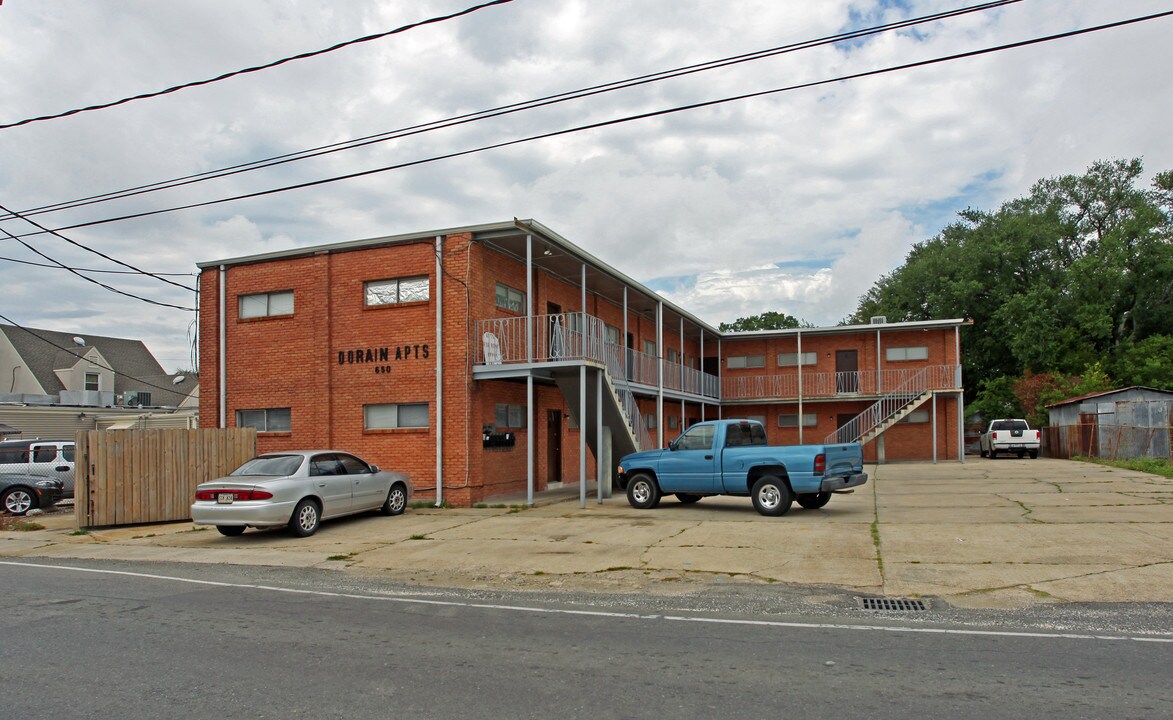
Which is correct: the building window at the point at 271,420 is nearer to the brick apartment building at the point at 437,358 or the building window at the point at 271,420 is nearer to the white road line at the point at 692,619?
the brick apartment building at the point at 437,358

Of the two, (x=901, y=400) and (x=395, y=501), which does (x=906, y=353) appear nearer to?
(x=901, y=400)

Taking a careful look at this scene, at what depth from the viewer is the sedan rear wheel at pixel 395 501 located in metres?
16.5

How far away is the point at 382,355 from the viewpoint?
19.9m

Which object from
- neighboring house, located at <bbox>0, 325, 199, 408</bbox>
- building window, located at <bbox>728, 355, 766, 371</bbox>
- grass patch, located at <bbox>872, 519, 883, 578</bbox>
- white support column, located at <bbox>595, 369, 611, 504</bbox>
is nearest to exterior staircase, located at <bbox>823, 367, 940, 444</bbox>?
building window, located at <bbox>728, 355, 766, 371</bbox>

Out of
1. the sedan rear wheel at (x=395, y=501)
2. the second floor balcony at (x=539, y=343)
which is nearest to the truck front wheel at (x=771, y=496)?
the second floor balcony at (x=539, y=343)

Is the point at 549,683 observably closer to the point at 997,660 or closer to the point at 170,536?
the point at 997,660

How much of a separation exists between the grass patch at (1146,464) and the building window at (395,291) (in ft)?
65.9

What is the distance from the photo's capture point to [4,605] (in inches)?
333

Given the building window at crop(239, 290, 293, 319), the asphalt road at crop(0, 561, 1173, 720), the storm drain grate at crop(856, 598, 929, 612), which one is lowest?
the storm drain grate at crop(856, 598, 929, 612)

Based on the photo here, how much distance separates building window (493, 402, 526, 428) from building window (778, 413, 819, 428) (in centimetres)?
2046

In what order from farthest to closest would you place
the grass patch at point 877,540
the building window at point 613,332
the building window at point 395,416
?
the building window at point 613,332
the building window at point 395,416
the grass patch at point 877,540

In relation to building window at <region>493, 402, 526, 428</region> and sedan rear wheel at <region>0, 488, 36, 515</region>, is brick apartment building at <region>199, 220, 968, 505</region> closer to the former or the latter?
building window at <region>493, 402, 526, 428</region>

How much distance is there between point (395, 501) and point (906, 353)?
92.0 feet

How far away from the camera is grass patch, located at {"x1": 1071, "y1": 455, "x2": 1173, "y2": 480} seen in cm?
2353
